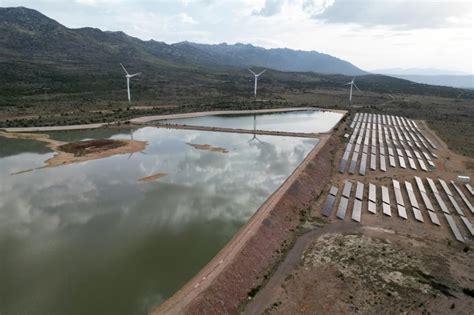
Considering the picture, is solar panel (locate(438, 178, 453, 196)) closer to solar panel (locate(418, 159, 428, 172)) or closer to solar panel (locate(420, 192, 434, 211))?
solar panel (locate(420, 192, 434, 211))

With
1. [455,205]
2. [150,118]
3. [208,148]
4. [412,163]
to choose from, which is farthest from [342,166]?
[150,118]

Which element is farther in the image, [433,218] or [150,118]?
[150,118]

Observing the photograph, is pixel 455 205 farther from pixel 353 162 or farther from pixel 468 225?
pixel 353 162

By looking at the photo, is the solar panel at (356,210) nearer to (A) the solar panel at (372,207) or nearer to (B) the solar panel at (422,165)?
(A) the solar panel at (372,207)

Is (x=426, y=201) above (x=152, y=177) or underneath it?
underneath

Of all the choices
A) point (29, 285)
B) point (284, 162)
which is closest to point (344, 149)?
point (284, 162)

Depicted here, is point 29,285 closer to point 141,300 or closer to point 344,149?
point 141,300
